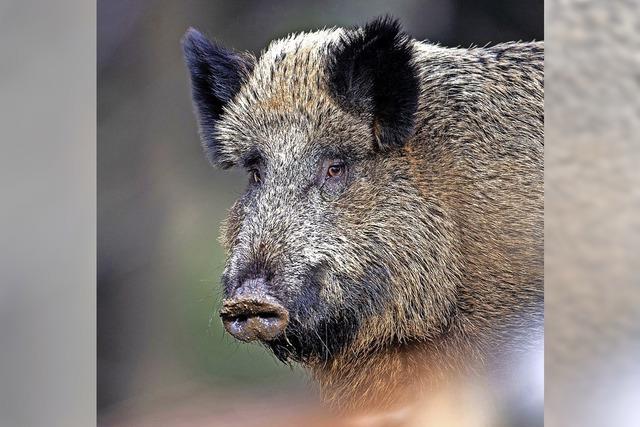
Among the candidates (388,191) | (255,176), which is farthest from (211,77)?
(388,191)

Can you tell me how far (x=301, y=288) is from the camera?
1.33 meters

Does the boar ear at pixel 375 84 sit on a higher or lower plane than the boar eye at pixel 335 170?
higher

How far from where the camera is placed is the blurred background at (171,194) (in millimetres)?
1431

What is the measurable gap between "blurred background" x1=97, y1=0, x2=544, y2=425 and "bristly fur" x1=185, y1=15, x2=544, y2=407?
4 centimetres

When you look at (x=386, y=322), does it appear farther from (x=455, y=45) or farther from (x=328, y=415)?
(x=455, y=45)

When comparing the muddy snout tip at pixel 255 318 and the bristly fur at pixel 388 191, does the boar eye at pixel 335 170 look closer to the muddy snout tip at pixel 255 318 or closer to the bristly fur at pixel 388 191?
the bristly fur at pixel 388 191

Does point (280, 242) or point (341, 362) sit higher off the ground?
point (280, 242)

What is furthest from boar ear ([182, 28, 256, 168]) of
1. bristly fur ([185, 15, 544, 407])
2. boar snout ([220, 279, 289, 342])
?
boar snout ([220, 279, 289, 342])

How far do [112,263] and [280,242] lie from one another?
1.36ft

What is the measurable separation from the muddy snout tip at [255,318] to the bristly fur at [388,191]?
0.18 ft

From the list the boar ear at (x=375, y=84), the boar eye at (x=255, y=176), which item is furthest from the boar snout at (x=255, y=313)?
the boar ear at (x=375, y=84)

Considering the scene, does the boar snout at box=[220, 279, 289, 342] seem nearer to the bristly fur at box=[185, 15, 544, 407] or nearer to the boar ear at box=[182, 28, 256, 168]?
the bristly fur at box=[185, 15, 544, 407]

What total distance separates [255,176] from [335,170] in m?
0.18
